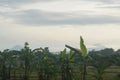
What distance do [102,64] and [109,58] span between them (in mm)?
1185

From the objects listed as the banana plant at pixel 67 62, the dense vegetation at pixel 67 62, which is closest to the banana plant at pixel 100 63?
the dense vegetation at pixel 67 62

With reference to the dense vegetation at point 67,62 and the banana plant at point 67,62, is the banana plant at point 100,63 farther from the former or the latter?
the banana plant at point 67,62

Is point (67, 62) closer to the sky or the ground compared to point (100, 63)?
closer to the sky

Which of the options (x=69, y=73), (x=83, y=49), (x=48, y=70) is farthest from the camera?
(x=48, y=70)

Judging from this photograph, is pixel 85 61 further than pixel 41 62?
No

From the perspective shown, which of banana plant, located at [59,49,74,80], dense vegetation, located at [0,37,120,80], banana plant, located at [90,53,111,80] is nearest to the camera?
banana plant, located at [90,53,111,80]

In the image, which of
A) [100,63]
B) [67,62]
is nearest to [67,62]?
[67,62]

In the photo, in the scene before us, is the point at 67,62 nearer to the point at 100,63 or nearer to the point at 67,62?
the point at 67,62

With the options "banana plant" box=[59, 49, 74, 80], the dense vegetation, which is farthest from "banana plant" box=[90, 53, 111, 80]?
"banana plant" box=[59, 49, 74, 80]

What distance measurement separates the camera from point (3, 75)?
181 feet

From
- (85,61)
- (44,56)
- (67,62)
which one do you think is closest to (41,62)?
(44,56)

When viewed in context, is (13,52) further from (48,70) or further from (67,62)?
(67,62)

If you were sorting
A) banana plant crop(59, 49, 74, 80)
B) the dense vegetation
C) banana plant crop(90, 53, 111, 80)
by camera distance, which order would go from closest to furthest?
1. banana plant crop(90, 53, 111, 80)
2. the dense vegetation
3. banana plant crop(59, 49, 74, 80)

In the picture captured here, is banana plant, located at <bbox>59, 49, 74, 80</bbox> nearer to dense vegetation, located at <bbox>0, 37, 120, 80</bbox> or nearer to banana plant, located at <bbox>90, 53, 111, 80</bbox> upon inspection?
dense vegetation, located at <bbox>0, 37, 120, 80</bbox>
